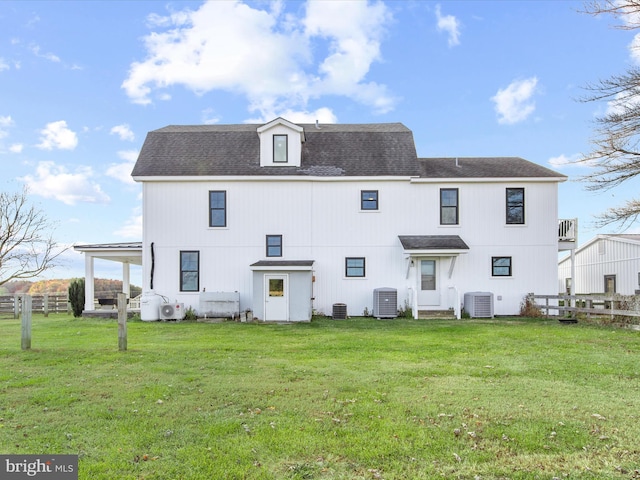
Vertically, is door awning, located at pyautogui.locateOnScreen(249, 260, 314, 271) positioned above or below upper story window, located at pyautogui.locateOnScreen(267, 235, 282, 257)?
below

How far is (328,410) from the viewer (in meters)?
6.00

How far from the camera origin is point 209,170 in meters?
19.7

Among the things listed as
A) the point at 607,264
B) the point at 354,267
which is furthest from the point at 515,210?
the point at 607,264

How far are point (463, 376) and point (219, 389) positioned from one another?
4.10 meters

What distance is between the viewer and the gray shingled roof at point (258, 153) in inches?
776

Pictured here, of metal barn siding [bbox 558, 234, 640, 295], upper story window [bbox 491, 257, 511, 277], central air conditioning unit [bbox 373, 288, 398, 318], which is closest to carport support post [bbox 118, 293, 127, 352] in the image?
central air conditioning unit [bbox 373, 288, 398, 318]

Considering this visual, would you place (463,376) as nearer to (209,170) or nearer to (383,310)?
(383,310)

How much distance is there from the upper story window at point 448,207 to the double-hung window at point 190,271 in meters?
10.6

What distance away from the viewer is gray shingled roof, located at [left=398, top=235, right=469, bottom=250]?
18422mm

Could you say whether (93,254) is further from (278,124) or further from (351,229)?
(351,229)

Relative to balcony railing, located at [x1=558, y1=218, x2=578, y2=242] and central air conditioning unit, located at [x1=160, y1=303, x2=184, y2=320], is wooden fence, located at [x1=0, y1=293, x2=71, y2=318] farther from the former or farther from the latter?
balcony railing, located at [x1=558, y1=218, x2=578, y2=242]

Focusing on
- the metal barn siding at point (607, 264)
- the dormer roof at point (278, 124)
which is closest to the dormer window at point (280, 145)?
the dormer roof at point (278, 124)

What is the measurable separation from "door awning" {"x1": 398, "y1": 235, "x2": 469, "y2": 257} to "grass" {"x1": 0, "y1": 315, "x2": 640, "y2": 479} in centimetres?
711

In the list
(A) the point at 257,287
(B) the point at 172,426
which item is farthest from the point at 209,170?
(B) the point at 172,426
